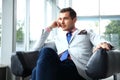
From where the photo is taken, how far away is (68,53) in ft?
7.50

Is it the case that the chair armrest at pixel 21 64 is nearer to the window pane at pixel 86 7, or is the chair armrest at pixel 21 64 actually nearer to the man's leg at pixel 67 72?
the man's leg at pixel 67 72

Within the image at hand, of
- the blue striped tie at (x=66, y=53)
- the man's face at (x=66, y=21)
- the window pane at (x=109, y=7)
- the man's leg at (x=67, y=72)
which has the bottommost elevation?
the man's leg at (x=67, y=72)

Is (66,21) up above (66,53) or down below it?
above

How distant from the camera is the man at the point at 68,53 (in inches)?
65.0

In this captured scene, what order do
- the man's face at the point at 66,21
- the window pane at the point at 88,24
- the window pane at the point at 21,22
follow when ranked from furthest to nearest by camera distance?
the window pane at the point at 88,24 → the window pane at the point at 21,22 → the man's face at the point at 66,21

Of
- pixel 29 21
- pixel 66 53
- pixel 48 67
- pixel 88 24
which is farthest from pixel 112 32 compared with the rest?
pixel 48 67

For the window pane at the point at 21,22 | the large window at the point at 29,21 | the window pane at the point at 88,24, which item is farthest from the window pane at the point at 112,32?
the window pane at the point at 21,22

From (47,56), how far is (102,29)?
5.17 meters

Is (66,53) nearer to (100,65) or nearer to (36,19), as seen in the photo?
(100,65)

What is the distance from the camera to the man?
1651mm

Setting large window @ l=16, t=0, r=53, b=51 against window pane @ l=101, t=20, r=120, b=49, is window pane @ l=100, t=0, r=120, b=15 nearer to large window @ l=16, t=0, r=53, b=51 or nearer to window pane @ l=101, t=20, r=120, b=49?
window pane @ l=101, t=20, r=120, b=49

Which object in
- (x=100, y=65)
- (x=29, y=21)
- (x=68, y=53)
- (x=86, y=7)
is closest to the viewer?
(x=100, y=65)

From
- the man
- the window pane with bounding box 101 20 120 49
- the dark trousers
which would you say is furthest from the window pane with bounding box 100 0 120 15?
the dark trousers

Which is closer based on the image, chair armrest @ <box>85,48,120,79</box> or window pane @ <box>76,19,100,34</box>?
chair armrest @ <box>85,48,120,79</box>
